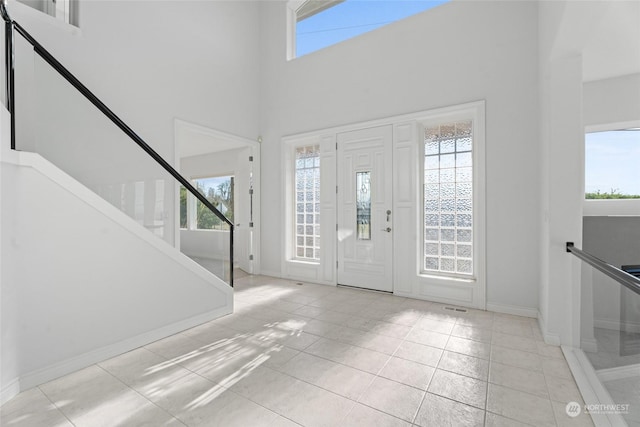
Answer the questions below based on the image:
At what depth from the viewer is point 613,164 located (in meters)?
Result: 3.23

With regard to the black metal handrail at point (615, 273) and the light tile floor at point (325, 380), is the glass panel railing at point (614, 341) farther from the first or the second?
the light tile floor at point (325, 380)

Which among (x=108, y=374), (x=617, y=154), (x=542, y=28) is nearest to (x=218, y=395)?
(x=108, y=374)

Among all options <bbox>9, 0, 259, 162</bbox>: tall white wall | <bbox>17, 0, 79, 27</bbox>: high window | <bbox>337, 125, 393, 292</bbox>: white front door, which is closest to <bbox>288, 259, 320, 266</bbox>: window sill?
<bbox>337, 125, 393, 292</bbox>: white front door

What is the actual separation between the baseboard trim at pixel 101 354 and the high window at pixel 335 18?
4.39m

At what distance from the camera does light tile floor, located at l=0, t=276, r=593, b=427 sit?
167 centimetres

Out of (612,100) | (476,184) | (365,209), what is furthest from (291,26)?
(612,100)

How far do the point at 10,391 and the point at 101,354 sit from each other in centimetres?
52

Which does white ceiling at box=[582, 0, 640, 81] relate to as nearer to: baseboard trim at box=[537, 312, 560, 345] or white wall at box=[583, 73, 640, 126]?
white wall at box=[583, 73, 640, 126]

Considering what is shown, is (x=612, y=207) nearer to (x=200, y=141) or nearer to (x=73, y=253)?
(x=73, y=253)

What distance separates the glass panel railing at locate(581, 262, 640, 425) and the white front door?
222 centimetres

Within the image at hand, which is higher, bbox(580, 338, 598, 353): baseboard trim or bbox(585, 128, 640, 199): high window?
bbox(585, 128, 640, 199): high window

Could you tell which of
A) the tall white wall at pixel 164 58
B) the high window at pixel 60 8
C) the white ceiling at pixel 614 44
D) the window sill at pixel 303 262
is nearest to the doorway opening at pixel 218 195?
the tall white wall at pixel 164 58

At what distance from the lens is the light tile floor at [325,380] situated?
1.67 m

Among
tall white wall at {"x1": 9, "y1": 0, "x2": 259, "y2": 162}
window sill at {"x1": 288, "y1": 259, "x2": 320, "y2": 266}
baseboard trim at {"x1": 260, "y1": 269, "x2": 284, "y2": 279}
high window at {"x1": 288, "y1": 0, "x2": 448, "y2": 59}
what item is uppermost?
high window at {"x1": 288, "y1": 0, "x2": 448, "y2": 59}
